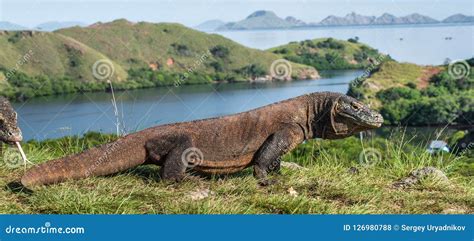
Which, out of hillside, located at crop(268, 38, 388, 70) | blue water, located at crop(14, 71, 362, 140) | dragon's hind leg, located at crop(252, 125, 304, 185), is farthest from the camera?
hillside, located at crop(268, 38, 388, 70)

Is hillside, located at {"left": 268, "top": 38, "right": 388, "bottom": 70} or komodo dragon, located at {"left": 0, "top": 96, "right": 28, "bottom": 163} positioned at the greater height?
komodo dragon, located at {"left": 0, "top": 96, "right": 28, "bottom": 163}

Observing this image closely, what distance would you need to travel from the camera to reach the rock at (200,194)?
7.21m

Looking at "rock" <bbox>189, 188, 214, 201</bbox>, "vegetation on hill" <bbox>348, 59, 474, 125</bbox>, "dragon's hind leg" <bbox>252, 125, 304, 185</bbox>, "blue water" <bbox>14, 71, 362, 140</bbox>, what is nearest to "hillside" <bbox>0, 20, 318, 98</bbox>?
"blue water" <bbox>14, 71, 362, 140</bbox>

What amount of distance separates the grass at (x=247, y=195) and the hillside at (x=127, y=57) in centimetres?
10634

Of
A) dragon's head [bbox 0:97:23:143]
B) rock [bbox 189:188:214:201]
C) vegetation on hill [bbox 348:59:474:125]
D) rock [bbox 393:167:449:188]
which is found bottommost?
vegetation on hill [bbox 348:59:474:125]

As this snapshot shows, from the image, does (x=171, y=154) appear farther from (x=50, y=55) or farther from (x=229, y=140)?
(x=50, y=55)

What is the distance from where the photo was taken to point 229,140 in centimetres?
806

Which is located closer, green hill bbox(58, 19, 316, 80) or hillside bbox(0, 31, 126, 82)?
hillside bbox(0, 31, 126, 82)

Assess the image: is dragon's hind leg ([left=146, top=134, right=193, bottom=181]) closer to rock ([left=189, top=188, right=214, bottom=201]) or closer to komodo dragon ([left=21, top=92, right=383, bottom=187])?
komodo dragon ([left=21, top=92, right=383, bottom=187])

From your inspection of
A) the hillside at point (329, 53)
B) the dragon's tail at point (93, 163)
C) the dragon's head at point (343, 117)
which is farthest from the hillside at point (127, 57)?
the dragon's head at point (343, 117)

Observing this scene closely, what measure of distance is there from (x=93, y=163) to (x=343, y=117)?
3288 mm

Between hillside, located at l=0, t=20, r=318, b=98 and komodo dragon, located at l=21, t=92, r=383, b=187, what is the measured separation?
4185 inches

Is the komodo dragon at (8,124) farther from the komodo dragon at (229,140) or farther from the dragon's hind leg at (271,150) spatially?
the dragon's hind leg at (271,150)

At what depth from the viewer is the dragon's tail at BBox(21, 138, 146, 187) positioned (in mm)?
7586
